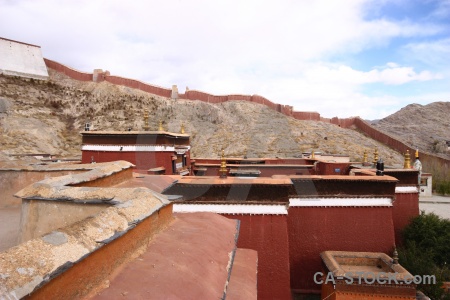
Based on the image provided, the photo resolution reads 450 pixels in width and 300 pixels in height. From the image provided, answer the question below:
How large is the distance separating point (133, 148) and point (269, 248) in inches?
352

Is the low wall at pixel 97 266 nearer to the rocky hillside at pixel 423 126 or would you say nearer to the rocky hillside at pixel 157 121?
the rocky hillside at pixel 157 121

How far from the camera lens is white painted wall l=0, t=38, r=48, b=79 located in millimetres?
40109

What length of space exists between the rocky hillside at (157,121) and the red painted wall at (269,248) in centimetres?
2732

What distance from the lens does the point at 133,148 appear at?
45.7 feet

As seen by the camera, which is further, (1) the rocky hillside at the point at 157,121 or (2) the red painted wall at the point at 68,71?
(2) the red painted wall at the point at 68,71

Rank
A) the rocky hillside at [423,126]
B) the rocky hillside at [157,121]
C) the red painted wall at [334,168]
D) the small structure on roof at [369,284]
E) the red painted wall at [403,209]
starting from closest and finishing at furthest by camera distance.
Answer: the small structure on roof at [369,284] → the red painted wall at [403,209] → the red painted wall at [334,168] → the rocky hillside at [157,121] → the rocky hillside at [423,126]

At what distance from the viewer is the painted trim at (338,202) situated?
28.0 feet

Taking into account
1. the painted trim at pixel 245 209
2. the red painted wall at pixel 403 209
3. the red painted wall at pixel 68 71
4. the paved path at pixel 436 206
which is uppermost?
the red painted wall at pixel 68 71

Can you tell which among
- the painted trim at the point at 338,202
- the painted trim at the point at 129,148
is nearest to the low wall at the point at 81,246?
the painted trim at the point at 338,202

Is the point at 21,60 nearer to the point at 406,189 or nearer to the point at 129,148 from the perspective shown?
the point at 129,148

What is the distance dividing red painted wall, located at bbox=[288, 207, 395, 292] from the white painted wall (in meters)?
45.3

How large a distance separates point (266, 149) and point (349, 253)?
97.7 ft

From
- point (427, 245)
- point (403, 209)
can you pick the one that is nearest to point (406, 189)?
point (403, 209)

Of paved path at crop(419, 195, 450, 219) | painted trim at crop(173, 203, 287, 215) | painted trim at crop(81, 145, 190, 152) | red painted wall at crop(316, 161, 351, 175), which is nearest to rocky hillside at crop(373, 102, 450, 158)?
paved path at crop(419, 195, 450, 219)
